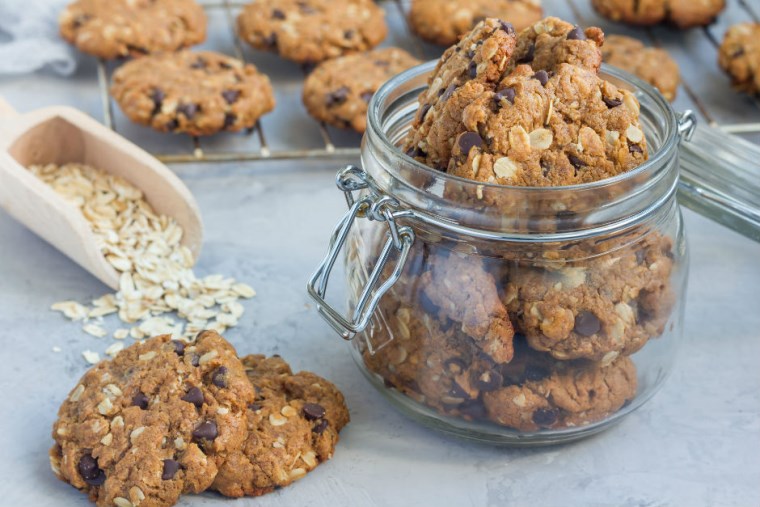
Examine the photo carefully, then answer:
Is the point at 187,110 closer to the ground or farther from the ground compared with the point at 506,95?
closer to the ground

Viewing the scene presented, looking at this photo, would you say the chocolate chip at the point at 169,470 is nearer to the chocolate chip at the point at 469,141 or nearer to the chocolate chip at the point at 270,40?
the chocolate chip at the point at 469,141

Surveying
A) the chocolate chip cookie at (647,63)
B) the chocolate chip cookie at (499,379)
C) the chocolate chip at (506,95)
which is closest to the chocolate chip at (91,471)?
the chocolate chip cookie at (499,379)

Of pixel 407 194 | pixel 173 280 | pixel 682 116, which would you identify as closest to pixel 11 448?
pixel 173 280

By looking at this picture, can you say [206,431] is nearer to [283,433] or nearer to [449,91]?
[283,433]

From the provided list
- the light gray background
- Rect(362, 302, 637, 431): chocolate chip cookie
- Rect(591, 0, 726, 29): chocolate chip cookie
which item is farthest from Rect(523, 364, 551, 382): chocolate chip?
Rect(591, 0, 726, 29): chocolate chip cookie

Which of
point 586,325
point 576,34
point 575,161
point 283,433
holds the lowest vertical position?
point 283,433

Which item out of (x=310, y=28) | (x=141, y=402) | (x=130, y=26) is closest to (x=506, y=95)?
(x=141, y=402)
